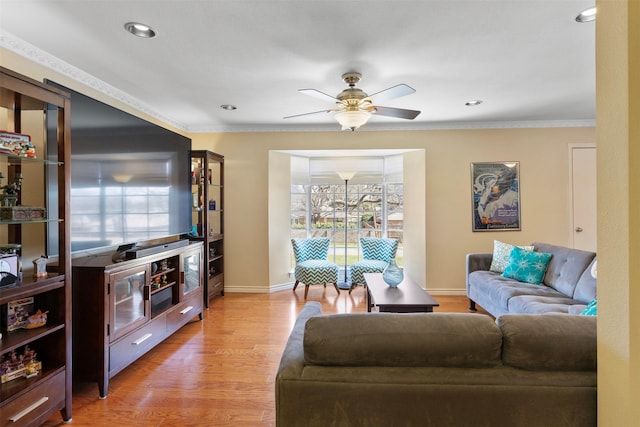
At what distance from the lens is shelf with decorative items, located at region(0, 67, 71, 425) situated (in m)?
1.62

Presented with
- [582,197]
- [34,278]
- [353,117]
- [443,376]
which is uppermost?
[353,117]

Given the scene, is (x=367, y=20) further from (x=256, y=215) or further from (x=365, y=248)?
(x=365, y=248)

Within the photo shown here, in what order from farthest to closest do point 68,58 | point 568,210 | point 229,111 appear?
1. point 568,210
2. point 229,111
3. point 68,58

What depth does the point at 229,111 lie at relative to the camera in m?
3.95

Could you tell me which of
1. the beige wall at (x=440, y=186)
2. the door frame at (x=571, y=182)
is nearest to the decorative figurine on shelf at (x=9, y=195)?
the beige wall at (x=440, y=186)

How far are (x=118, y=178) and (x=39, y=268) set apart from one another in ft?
3.10

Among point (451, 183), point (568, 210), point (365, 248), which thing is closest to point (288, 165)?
point (365, 248)

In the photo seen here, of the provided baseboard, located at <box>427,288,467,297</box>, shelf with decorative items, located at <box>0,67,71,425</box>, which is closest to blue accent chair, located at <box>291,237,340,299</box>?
baseboard, located at <box>427,288,467,297</box>

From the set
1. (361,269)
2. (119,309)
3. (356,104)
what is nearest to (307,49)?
(356,104)

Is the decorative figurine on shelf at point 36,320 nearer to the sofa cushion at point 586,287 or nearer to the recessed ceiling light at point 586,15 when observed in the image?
the recessed ceiling light at point 586,15

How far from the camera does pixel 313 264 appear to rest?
460 centimetres

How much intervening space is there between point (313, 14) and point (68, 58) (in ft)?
6.81

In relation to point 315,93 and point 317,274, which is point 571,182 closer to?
point 317,274

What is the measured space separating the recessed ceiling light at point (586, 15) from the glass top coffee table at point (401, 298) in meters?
2.20
